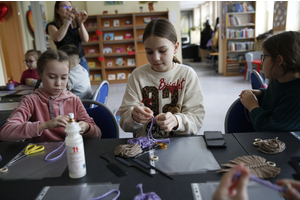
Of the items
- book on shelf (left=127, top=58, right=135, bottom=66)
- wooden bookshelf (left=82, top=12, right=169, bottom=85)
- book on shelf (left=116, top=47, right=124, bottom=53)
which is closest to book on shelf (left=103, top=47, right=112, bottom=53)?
wooden bookshelf (left=82, top=12, right=169, bottom=85)

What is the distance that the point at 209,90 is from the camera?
195 inches

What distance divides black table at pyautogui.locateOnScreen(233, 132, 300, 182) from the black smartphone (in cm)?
8

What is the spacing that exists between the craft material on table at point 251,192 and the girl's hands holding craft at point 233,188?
0.24 metres

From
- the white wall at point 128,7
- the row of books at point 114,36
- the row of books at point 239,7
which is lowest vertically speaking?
the row of books at point 114,36

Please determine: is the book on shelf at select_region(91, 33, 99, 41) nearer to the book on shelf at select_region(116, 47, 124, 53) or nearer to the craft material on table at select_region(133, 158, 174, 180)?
the book on shelf at select_region(116, 47, 124, 53)

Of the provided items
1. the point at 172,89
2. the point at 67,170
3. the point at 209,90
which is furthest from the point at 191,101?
the point at 209,90

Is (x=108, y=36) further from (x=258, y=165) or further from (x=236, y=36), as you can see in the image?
(x=258, y=165)

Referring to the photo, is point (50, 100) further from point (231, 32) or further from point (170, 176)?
point (231, 32)

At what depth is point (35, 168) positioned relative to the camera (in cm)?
79

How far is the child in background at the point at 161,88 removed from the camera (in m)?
1.17

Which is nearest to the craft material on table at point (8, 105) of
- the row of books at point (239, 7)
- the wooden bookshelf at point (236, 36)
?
the wooden bookshelf at point (236, 36)

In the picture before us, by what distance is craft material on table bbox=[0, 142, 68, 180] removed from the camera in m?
0.74

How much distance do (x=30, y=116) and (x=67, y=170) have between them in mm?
580

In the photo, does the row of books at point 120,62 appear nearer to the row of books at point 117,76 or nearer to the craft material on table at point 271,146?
the row of books at point 117,76
